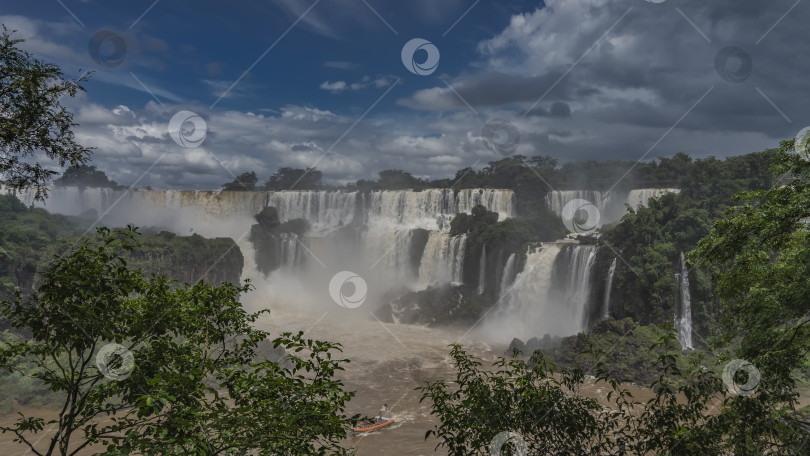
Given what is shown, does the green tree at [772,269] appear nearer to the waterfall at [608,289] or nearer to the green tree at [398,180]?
the waterfall at [608,289]

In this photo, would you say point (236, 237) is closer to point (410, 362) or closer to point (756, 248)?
point (410, 362)

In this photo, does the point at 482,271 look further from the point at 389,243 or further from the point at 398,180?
the point at 398,180

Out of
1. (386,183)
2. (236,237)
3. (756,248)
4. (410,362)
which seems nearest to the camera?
(756,248)

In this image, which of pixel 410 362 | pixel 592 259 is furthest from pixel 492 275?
pixel 410 362

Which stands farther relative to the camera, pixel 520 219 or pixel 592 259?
pixel 520 219

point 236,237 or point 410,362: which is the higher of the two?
point 236,237

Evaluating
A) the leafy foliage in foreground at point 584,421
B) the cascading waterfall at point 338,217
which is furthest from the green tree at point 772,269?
the cascading waterfall at point 338,217

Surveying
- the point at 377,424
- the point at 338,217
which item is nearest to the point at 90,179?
the point at 338,217
